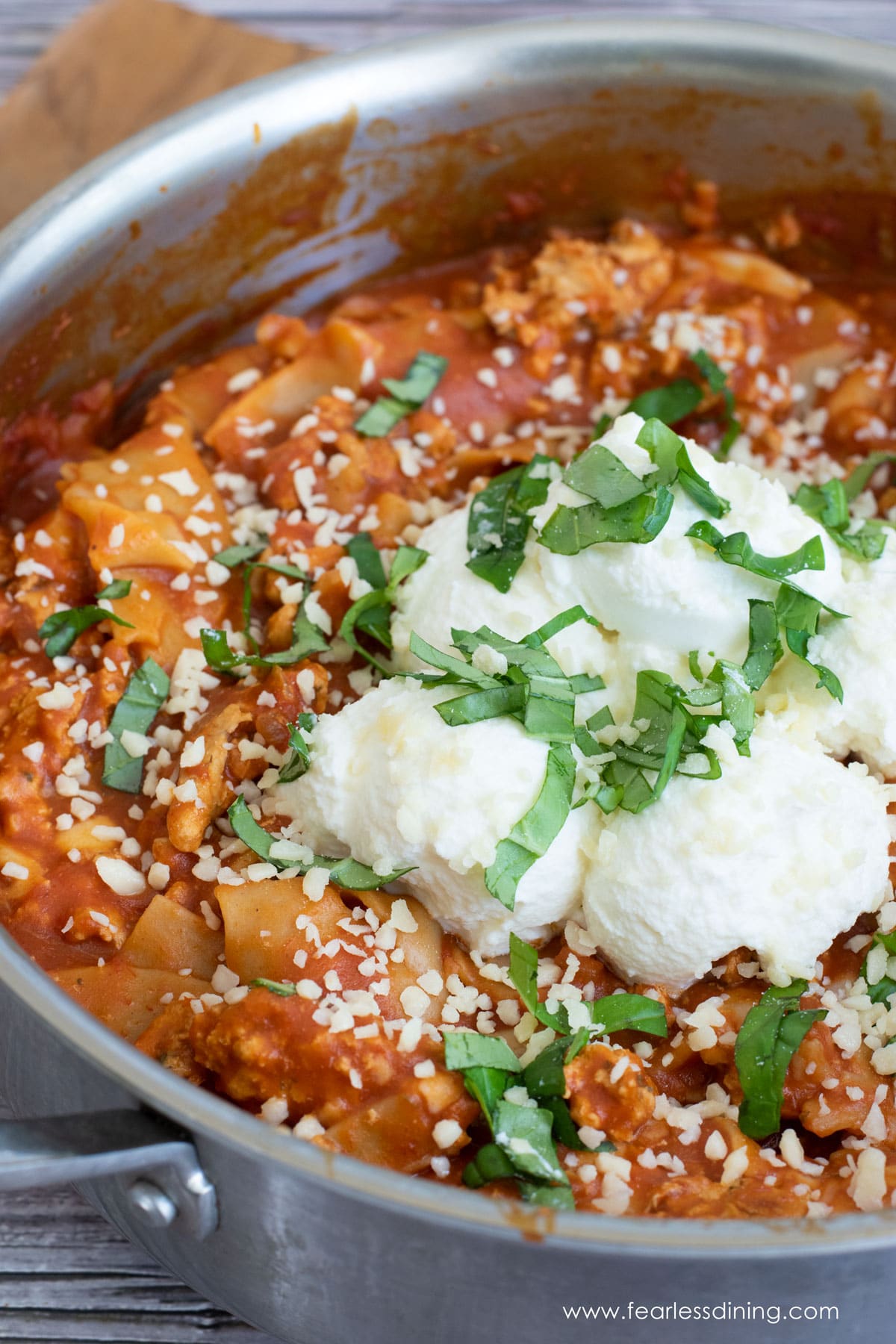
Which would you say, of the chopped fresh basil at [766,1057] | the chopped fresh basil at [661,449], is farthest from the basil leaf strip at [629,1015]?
the chopped fresh basil at [661,449]

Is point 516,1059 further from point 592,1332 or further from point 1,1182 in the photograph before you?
point 1,1182

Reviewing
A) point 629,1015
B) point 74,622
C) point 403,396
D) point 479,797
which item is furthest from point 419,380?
point 629,1015

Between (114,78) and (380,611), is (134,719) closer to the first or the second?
(380,611)

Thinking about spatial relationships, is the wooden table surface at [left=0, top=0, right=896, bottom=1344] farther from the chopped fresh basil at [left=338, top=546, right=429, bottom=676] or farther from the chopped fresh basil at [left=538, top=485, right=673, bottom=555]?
the chopped fresh basil at [left=538, top=485, right=673, bottom=555]

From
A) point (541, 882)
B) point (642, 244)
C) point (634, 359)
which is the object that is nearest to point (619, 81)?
point (642, 244)

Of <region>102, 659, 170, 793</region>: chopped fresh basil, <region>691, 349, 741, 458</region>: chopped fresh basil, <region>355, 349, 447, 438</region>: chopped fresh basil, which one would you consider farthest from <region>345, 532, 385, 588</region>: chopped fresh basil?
<region>691, 349, 741, 458</region>: chopped fresh basil

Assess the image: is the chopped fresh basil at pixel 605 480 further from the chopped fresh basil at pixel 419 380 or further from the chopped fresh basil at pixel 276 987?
the chopped fresh basil at pixel 276 987
